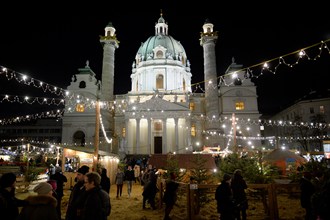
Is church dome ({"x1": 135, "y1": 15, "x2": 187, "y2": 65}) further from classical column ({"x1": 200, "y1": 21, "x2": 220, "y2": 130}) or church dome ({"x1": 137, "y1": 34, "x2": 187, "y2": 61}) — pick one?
classical column ({"x1": 200, "y1": 21, "x2": 220, "y2": 130})

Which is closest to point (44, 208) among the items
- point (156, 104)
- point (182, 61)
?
point (156, 104)

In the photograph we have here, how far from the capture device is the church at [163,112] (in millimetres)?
43219

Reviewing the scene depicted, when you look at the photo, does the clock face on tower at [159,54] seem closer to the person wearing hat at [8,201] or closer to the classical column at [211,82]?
the classical column at [211,82]

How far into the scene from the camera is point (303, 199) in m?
7.83

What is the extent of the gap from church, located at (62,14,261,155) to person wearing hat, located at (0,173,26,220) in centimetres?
3573

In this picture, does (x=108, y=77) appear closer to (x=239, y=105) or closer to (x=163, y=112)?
(x=163, y=112)

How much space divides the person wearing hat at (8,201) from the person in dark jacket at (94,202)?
1158mm

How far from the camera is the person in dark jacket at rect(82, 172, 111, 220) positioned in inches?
183

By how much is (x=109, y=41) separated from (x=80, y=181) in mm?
44795

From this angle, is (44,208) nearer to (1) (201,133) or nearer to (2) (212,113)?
(2) (212,113)

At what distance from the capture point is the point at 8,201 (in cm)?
489

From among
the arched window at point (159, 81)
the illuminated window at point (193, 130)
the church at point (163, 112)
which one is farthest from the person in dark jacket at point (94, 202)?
the arched window at point (159, 81)

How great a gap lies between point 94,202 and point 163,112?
3806 cm

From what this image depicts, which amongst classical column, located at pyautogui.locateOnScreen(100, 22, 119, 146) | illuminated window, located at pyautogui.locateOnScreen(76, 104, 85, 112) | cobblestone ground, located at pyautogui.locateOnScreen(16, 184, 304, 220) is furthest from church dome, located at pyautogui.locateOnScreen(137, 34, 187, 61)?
cobblestone ground, located at pyautogui.locateOnScreen(16, 184, 304, 220)
